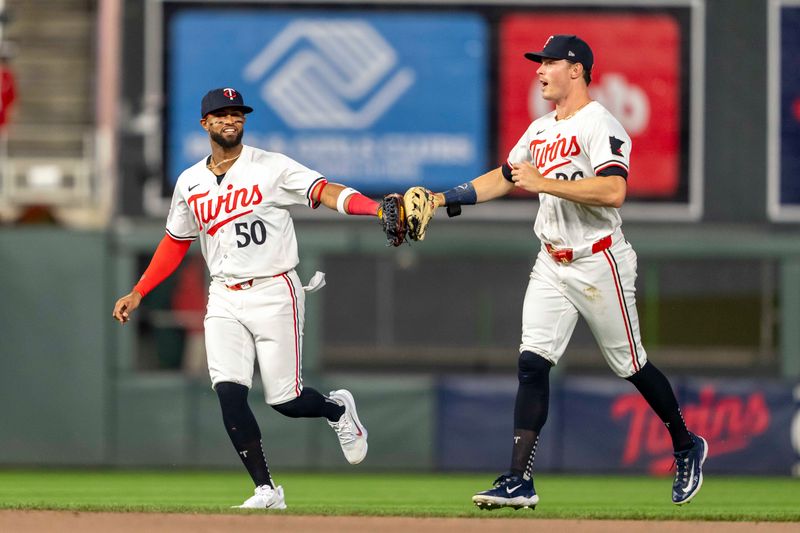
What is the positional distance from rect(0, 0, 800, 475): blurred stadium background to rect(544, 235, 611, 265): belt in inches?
248

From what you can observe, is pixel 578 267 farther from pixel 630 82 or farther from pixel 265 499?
pixel 630 82

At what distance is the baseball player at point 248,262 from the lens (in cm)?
710

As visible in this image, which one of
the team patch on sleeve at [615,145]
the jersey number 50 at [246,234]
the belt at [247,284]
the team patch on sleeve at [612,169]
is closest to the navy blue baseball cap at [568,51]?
the team patch on sleeve at [615,145]

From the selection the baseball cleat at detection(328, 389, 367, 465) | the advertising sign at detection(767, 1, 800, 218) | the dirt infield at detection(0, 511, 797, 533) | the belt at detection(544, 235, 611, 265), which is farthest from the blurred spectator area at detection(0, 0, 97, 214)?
the belt at detection(544, 235, 611, 265)

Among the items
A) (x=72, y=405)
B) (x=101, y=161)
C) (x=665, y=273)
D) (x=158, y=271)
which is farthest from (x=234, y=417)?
(x=665, y=273)

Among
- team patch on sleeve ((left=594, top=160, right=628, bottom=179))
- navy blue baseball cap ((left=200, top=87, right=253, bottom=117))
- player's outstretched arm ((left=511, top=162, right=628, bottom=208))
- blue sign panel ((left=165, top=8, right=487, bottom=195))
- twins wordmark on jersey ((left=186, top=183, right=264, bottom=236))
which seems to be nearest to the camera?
player's outstretched arm ((left=511, top=162, right=628, bottom=208))

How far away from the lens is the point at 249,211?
23.3ft

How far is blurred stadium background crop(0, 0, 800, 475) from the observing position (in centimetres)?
1320

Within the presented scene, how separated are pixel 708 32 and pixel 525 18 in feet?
5.48

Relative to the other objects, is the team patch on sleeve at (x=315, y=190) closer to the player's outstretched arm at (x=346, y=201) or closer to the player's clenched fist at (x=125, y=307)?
the player's outstretched arm at (x=346, y=201)

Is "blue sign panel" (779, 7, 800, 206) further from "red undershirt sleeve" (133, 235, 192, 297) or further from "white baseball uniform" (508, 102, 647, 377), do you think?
"red undershirt sleeve" (133, 235, 192, 297)

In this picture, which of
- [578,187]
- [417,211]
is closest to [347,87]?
[417,211]

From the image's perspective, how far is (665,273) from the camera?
22.4 meters

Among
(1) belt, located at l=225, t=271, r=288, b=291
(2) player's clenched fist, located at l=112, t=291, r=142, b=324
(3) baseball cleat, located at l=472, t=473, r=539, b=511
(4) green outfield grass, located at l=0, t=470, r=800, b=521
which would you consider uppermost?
(1) belt, located at l=225, t=271, r=288, b=291
